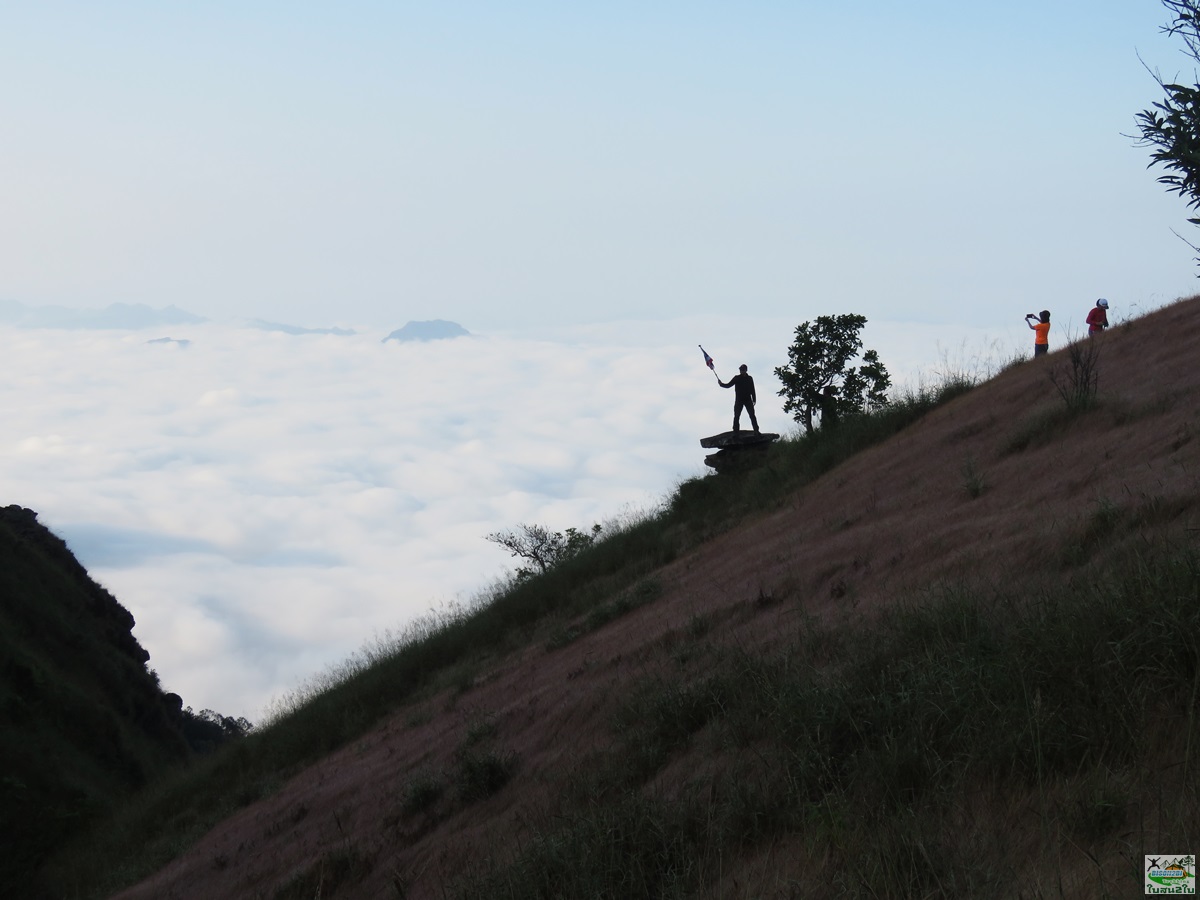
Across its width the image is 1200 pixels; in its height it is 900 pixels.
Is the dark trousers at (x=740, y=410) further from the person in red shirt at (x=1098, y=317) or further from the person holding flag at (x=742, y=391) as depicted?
the person in red shirt at (x=1098, y=317)

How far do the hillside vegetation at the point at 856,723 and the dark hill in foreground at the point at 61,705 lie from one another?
165 inches

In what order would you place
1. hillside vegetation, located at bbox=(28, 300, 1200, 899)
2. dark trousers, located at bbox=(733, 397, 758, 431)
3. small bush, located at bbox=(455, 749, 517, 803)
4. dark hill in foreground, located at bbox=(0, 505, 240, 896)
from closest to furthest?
1. hillside vegetation, located at bbox=(28, 300, 1200, 899)
2. small bush, located at bbox=(455, 749, 517, 803)
3. dark hill in foreground, located at bbox=(0, 505, 240, 896)
4. dark trousers, located at bbox=(733, 397, 758, 431)

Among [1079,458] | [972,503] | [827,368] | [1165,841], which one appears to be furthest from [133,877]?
[827,368]

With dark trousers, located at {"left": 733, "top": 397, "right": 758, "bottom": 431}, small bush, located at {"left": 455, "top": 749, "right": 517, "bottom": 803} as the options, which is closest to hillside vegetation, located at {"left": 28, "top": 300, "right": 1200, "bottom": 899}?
small bush, located at {"left": 455, "top": 749, "right": 517, "bottom": 803}

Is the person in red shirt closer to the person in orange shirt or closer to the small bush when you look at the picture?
the person in orange shirt

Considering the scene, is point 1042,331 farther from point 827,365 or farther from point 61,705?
point 61,705

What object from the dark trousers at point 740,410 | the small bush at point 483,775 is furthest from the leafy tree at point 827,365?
the small bush at point 483,775

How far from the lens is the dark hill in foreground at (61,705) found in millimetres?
A: 19875

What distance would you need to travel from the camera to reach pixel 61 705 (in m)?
26.3

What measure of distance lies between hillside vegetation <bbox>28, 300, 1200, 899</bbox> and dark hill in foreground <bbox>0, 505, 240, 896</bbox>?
4190 mm

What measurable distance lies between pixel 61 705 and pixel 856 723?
26.2m

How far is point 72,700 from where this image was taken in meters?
26.8

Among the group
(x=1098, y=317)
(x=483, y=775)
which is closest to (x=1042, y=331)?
(x=1098, y=317)

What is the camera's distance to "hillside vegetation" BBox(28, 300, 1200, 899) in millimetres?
4266
